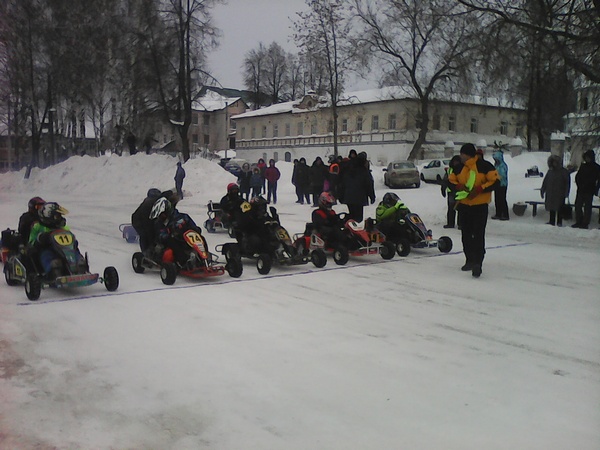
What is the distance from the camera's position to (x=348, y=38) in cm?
3247

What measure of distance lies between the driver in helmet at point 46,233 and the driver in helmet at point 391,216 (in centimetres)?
529

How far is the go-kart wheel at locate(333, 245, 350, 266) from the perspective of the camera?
919 centimetres

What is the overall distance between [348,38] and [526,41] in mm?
19675

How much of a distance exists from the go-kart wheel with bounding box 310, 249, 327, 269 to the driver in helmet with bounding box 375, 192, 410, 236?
1756 mm

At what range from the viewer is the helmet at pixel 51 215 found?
23.8 feet

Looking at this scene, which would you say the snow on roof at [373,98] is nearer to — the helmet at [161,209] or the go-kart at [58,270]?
the helmet at [161,209]

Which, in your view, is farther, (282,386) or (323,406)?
(282,386)

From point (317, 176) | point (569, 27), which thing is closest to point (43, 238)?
point (569, 27)

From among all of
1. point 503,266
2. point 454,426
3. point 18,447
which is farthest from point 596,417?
point 503,266

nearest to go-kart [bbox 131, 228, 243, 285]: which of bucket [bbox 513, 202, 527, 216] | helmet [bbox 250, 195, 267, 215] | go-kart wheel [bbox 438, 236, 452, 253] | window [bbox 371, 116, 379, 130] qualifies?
helmet [bbox 250, 195, 267, 215]

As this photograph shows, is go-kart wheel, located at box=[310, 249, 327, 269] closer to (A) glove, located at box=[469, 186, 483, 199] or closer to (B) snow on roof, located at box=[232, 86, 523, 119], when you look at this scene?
(A) glove, located at box=[469, 186, 483, 199]

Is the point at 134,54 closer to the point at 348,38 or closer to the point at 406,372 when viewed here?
the point at 348,38

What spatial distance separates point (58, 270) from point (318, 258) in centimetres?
372

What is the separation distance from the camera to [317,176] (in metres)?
19.3
